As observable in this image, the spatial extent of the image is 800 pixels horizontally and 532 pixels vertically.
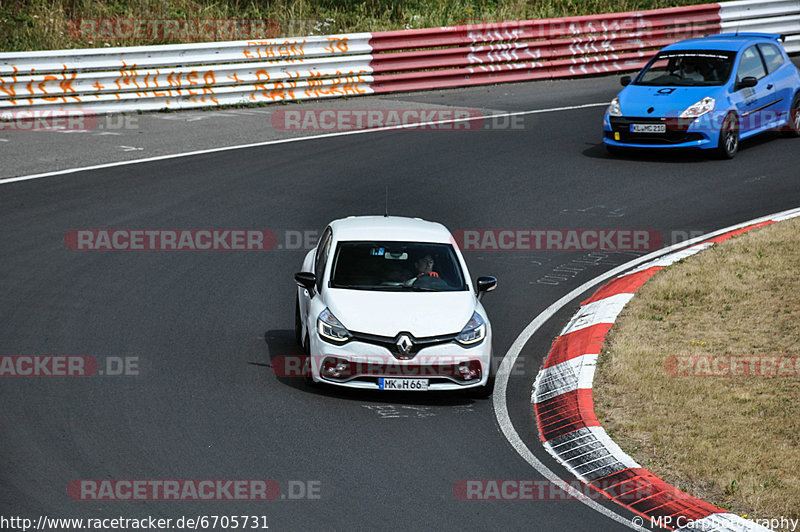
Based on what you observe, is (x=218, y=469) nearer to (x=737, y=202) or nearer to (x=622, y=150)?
(x=737, y=202)

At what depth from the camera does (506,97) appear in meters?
22.8

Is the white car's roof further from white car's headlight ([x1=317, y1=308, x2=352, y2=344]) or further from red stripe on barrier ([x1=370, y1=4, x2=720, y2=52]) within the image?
red stripe on barrier ([x1=370, y1=4, x2=720, y2=52])

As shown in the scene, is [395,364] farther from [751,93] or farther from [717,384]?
[751,93]

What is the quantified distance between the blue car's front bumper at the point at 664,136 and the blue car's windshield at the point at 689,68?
1016 millimetres

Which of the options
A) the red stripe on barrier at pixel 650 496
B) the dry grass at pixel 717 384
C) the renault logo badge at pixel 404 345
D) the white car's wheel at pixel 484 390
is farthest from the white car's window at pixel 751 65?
the red stripe on barrier at pixel 650 496

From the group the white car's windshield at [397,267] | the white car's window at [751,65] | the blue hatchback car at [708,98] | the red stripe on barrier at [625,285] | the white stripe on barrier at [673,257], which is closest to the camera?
the white car's windshield at [397,267]

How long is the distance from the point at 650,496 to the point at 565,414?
1659mm

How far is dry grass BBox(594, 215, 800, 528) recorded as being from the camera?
795 centimetres

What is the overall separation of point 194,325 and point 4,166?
24.0 feet

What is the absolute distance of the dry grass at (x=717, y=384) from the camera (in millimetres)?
7945

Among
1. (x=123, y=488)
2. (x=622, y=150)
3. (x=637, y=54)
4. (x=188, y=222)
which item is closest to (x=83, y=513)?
(x=123, y=488)

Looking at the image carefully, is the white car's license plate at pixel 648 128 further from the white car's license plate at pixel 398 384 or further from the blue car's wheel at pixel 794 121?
the white car's license plate at pixel 398 384

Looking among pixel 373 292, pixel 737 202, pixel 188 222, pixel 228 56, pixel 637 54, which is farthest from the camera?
pixel 637 54

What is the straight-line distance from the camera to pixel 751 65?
1839cm
